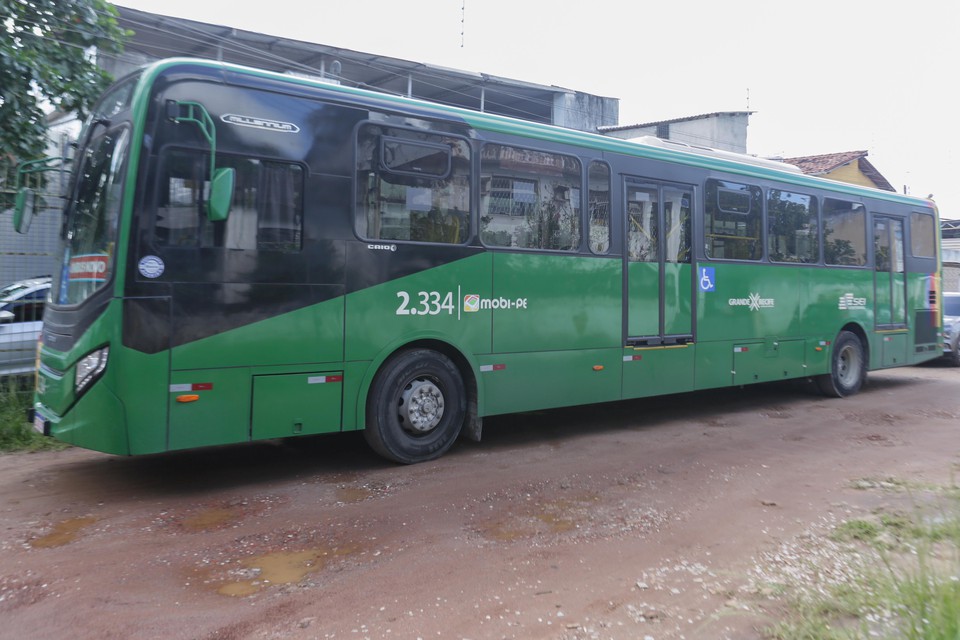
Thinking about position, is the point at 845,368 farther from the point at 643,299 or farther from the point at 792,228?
the point at 643,299

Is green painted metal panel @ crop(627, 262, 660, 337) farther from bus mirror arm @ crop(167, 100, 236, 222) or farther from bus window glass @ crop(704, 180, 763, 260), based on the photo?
bus mirror arm @ crop(167, 100, 236, 222)

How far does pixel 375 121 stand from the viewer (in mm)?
6676

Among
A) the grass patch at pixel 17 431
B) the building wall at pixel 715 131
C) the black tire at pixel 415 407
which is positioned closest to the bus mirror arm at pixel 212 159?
the black tire at pixel 415 407

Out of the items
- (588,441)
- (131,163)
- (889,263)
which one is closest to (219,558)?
(131,163)

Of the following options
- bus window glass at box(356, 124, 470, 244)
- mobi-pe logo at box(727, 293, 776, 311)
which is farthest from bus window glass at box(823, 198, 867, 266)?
bus window glass at box(356, 124, 470, 244)

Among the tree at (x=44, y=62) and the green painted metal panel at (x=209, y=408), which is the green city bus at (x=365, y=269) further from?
the tree at (x=44, y=62)

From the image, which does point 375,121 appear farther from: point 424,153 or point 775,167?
point 775,167

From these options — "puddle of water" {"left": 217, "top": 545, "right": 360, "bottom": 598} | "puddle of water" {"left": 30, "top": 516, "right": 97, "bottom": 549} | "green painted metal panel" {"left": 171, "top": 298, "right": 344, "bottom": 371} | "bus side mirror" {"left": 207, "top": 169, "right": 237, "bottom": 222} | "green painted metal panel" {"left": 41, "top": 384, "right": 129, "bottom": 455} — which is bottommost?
"puddle of water" {"left": 217, "top": 545, "right": 360, "bottom": 598}

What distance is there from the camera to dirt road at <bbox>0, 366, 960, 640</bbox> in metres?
3.82

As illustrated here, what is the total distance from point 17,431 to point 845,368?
11419 millimetres

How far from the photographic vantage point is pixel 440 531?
515 centimetres

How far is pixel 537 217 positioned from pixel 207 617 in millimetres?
5136

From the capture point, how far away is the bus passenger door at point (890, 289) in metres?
12.1

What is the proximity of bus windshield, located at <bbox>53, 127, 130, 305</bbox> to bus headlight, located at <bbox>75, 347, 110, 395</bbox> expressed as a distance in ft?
1.61
